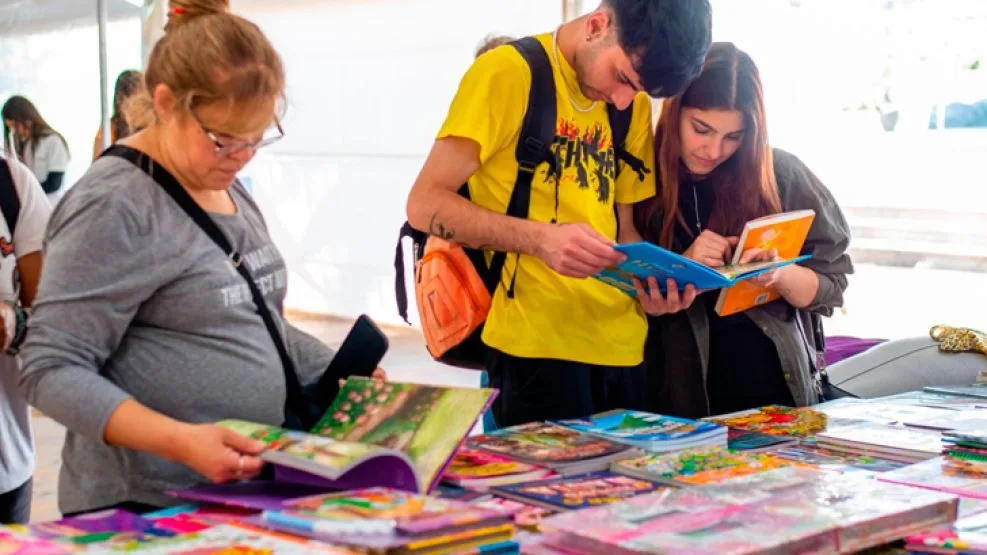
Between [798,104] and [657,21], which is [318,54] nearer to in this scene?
[798,104]

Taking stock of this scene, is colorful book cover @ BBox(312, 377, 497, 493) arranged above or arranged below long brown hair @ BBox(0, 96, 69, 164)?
below

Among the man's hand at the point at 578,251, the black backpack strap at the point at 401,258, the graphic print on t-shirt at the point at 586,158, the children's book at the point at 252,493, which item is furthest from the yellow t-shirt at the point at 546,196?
the children's book at the point at 252,493

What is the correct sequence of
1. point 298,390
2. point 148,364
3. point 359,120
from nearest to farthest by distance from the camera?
point 148,364, point 298,390, point 359,120

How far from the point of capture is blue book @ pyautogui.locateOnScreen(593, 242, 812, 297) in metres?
1.88

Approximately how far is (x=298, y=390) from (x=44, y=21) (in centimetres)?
480

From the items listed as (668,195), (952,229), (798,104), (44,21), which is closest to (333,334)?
(44,21)

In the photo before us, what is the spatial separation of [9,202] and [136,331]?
74cm

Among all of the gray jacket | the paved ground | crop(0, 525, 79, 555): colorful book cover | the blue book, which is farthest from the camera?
the paved ground

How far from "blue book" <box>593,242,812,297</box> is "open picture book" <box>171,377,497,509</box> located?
46 cm

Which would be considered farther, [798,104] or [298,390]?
[798,104]

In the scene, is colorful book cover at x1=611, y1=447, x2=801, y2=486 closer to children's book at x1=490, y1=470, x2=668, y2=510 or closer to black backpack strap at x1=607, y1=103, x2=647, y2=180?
children's book at x1=490, y1=470, x2=668, y2=510

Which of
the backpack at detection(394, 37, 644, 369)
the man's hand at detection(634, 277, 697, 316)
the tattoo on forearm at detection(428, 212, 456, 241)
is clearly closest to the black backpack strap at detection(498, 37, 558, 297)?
the backpack at detection(394, 37, 644, 369)

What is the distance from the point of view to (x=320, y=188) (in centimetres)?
833

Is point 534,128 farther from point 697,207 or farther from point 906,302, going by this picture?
point 906,302
